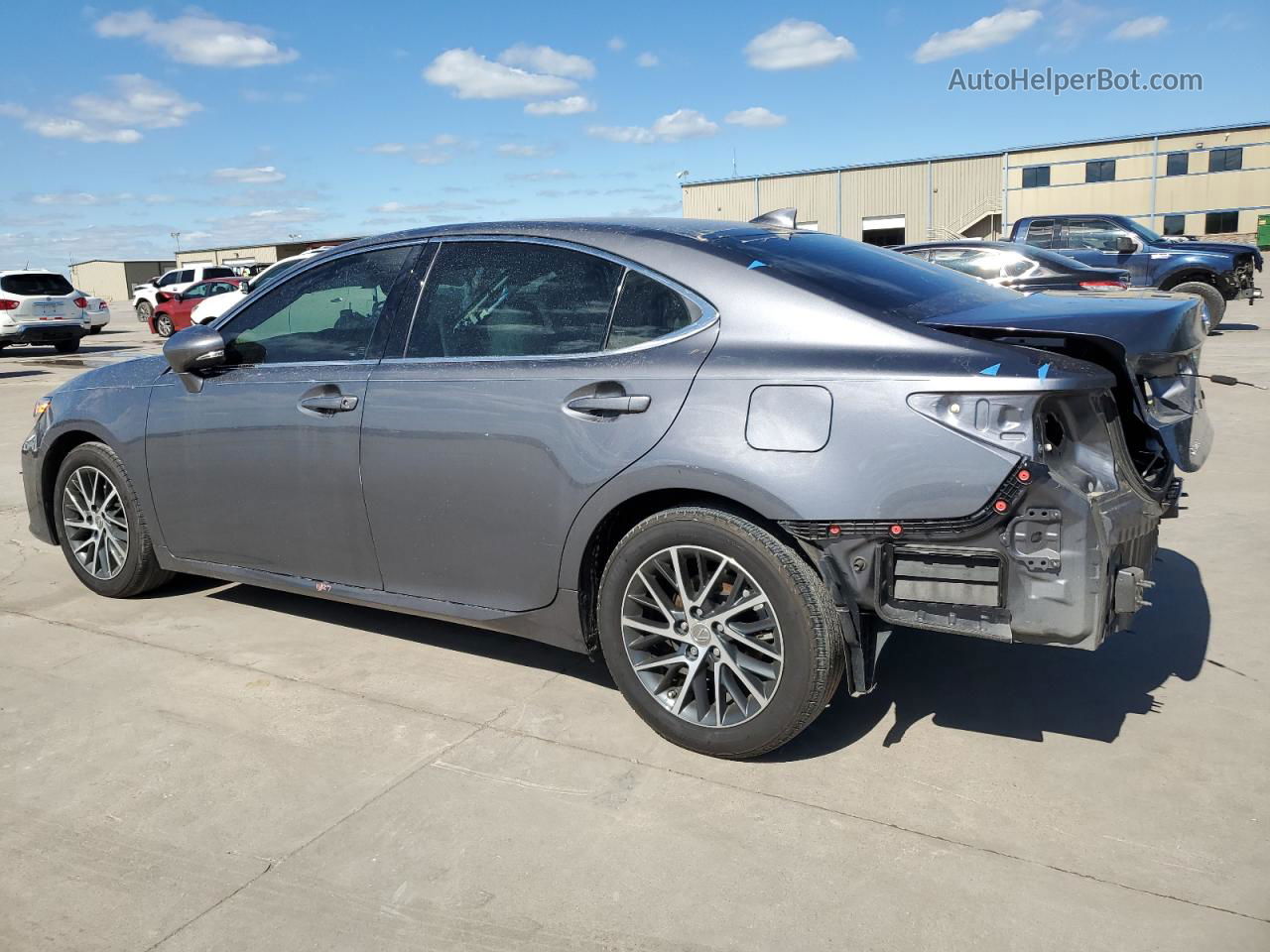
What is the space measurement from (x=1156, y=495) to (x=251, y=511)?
336 centimetres

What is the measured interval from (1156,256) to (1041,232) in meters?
1.90

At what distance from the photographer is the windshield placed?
3.25 m

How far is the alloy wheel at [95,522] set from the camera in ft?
16.3

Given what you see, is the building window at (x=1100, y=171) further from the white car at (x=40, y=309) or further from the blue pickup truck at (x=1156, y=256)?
the white car at (x=40, y=309)

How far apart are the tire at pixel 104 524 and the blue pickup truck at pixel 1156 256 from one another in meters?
13.8

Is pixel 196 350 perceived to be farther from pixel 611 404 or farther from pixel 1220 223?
pixel 1220 223

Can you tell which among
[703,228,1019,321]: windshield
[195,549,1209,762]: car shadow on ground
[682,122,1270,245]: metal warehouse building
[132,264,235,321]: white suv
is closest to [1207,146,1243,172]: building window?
[682,122,1270,245]: metal warehouse building

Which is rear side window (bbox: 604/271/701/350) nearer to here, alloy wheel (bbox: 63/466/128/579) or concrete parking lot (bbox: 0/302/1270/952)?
concrete parking lot (bbox: 0/302/1270/952)

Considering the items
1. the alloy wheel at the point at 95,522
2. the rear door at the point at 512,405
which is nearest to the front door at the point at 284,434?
the rear door at the point at 512,405

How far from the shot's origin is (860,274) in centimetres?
352

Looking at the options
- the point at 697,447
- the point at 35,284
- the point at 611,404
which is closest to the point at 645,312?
the point at 611,404

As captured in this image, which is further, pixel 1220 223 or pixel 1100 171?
pixel 1100 171

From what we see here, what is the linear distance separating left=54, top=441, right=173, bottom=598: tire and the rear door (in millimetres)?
1599

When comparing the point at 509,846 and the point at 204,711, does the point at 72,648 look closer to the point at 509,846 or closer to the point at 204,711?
the point at 204,711
